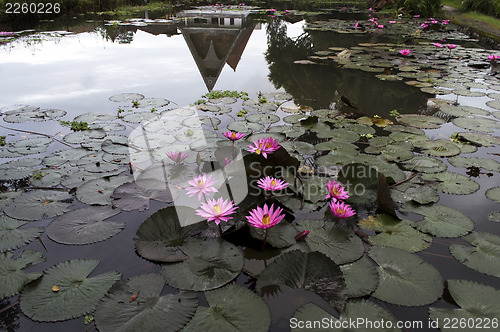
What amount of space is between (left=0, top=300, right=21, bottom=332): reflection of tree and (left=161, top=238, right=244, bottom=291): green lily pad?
55 centimetres

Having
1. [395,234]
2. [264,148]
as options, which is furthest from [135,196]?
[395,234]

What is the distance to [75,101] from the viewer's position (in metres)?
3.85

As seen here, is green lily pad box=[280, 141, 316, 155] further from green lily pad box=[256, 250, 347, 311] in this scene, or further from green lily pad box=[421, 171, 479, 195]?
green lily pad box=[256, 250, 347, 311]

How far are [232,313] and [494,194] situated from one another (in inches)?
72.3

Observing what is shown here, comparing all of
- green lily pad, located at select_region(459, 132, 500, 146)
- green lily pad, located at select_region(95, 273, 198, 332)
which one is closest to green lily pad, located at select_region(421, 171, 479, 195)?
green lily pad, located at select_region(459, 132, 500, 146)

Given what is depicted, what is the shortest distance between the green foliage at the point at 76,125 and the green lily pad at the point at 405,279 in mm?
2690

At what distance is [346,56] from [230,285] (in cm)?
541

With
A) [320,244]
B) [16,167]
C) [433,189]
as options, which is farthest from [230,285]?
[16,167]

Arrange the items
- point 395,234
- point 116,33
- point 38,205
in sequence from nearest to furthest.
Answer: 1. point 395,234
2. point 38,205
3. point 116,33

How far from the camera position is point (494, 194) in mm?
1997

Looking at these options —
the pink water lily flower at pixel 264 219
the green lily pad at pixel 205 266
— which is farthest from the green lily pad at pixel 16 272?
the pink water lily flower at pixel 264 219

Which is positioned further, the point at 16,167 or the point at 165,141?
the point at 165,141

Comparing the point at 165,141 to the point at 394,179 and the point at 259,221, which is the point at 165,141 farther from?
the point at 394,179

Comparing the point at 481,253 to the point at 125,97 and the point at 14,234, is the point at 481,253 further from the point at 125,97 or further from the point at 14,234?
the point at 125,97
